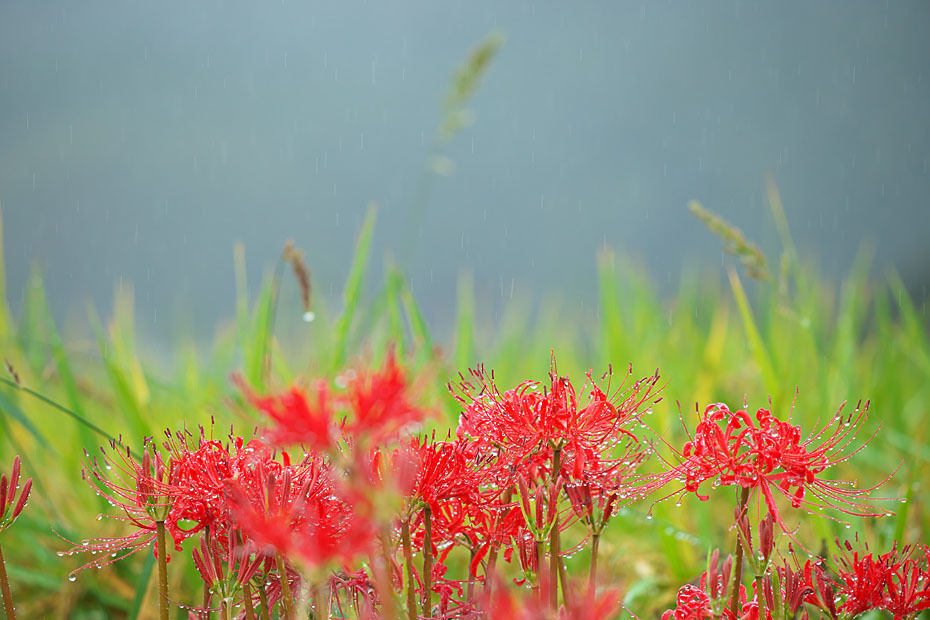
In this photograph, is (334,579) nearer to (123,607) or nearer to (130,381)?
(123,607)

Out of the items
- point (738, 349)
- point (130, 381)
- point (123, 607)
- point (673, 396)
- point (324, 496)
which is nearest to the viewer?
point (324, 496)

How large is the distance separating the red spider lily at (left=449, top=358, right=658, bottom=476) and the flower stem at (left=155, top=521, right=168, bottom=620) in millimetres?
247

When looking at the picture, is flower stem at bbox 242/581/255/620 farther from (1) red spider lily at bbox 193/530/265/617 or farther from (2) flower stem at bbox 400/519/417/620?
(2) flower stem at bbox 400/519/417/620

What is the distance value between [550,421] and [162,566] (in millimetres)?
338

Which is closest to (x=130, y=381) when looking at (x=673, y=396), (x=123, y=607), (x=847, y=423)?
(x=123, y=607)

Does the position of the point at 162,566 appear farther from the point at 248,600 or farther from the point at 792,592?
the point at 792,592

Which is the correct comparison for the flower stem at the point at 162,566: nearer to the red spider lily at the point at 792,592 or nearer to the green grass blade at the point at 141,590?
the green grass blade at the point at 141,590

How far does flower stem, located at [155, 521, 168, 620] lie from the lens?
63cm

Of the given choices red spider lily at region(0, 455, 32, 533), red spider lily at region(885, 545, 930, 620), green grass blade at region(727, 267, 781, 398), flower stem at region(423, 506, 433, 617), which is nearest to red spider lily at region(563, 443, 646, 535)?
flower stem at region(423, 506, 433, 617)

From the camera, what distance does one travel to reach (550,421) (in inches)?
23.8

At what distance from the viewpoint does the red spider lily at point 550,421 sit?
0.61m

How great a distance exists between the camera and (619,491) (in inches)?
25.5

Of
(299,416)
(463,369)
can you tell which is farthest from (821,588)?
(463,369)

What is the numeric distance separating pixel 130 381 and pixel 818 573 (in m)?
1.50
